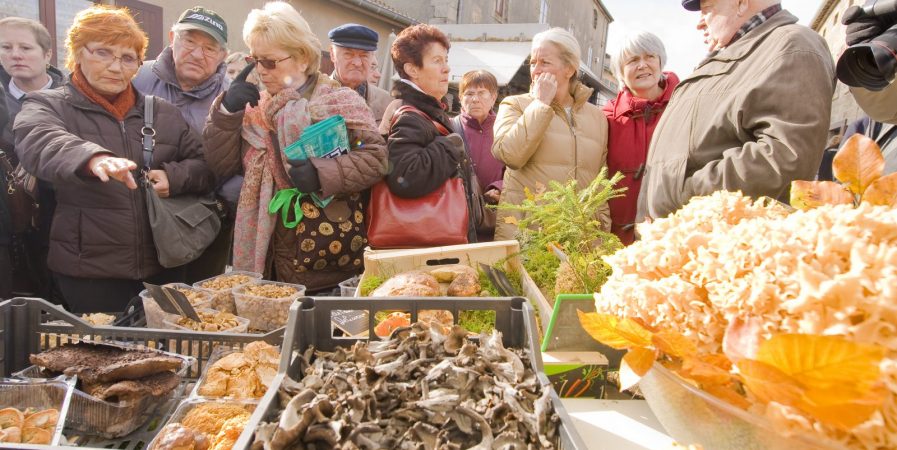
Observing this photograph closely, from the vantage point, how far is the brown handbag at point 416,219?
2.56m

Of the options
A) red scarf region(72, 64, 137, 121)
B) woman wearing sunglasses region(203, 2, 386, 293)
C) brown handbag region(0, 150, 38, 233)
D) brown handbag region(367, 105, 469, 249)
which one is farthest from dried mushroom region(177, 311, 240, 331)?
brown handbag region(0, 150, 38, 233)

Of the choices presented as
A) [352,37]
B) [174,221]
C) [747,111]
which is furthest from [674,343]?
[352,37]

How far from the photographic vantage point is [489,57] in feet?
34.6

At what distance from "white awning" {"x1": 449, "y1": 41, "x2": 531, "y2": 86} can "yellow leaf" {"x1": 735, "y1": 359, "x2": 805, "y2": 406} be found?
9.43 meters

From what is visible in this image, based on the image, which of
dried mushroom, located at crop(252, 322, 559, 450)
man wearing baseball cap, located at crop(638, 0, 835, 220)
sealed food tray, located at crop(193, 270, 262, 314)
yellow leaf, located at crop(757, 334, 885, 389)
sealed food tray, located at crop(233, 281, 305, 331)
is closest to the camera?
yellow leaf, located at crop(757, 334, 885, 389)

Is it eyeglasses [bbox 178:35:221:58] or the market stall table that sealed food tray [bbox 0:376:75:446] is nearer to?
the market stall table

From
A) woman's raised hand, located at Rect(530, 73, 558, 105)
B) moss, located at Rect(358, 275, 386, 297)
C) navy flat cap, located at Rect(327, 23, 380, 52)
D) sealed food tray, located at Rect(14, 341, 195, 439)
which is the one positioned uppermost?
navy flat cap, located at Rect(327, 23, 380, 52)

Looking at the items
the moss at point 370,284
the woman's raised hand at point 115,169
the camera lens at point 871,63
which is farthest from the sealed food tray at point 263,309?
the camera lens at point 871,63

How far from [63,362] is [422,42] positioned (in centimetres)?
215

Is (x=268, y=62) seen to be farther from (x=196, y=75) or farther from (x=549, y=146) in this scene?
(x=549, y=146)

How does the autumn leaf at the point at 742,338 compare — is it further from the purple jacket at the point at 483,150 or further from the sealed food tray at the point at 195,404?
the purple jacket at the point at 483,150

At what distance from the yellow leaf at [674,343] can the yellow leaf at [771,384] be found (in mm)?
113

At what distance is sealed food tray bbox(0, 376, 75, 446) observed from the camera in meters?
1.41

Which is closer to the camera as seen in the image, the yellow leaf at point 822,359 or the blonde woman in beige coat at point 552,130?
the yellow leaf at point 822,359
